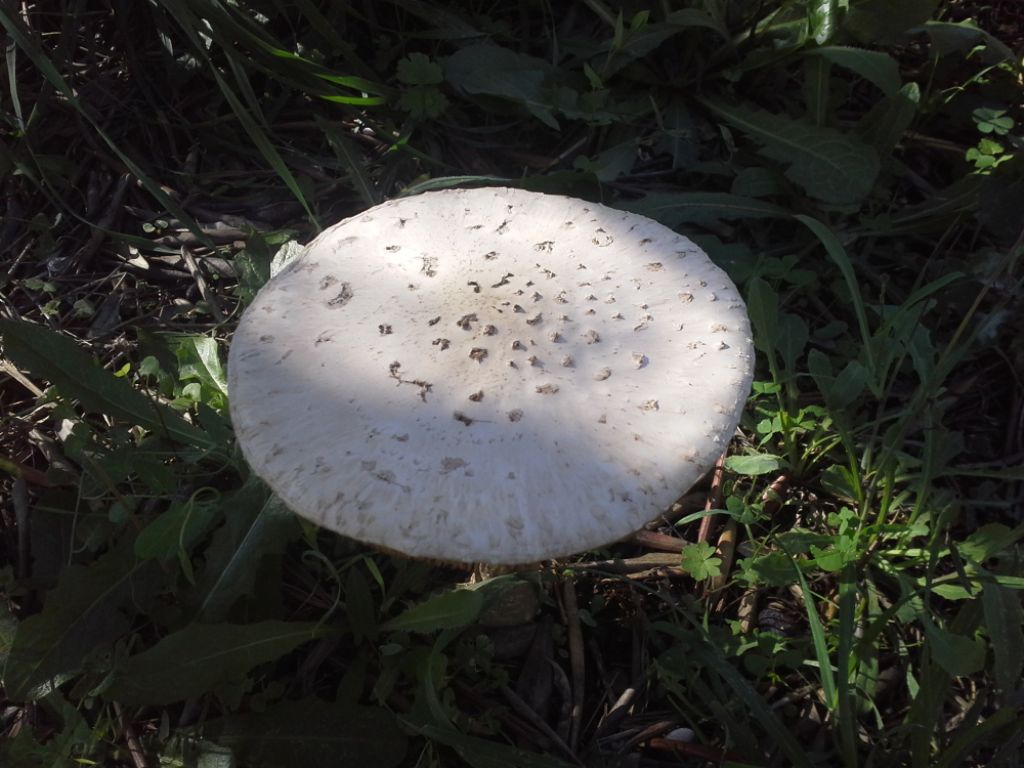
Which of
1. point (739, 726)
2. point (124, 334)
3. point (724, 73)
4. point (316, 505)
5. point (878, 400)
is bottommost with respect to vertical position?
point (739, 726)

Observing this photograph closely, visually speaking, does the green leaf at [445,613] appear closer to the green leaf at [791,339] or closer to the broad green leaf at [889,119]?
the green leaf at [791,339]

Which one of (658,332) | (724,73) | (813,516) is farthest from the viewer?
(724,73)

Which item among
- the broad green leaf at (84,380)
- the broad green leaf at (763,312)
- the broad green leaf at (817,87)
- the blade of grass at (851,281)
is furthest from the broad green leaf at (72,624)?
the broad green leaf at (817,87)

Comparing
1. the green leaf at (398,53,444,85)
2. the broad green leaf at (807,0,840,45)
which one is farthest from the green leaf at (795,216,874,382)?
the green leaf at (398,53,444,85)

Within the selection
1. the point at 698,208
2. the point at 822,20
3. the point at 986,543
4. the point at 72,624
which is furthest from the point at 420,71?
the point at 986,543

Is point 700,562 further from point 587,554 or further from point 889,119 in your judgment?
point 889,119

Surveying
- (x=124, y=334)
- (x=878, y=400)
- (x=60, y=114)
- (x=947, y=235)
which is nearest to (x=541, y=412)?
(x=878, y=400)

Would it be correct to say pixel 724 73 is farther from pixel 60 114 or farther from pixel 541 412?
pixel 60 114
